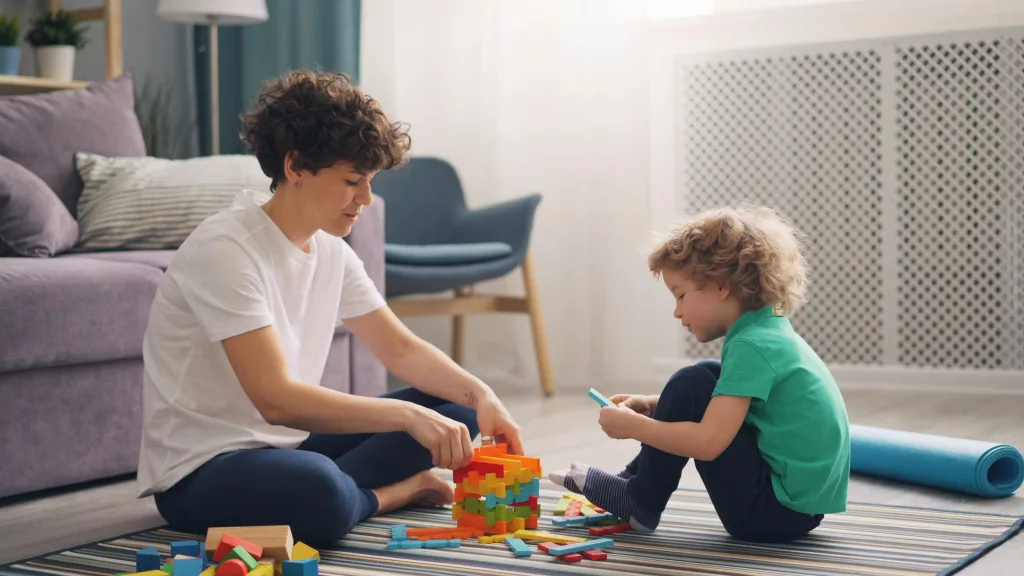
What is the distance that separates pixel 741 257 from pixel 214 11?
2.50m

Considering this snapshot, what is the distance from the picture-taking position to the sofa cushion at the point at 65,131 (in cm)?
277

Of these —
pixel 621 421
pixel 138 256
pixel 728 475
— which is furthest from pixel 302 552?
pixel 138 256

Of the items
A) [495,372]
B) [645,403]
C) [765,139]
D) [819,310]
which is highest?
[765,139]

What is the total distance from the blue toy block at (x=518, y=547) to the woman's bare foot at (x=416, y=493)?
0.27 meters

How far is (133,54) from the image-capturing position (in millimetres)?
4219

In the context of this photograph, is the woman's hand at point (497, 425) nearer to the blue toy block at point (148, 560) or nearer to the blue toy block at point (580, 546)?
the blue toy block at point (580, 546)

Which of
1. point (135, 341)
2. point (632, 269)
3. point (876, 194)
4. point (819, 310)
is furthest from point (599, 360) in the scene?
point (135, 341)

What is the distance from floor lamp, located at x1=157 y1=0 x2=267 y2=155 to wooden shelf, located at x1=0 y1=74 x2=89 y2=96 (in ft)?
1.51

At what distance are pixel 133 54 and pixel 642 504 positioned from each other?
10.1ft

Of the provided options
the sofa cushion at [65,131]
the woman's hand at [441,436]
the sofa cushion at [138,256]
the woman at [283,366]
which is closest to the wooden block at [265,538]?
the woman at [283,366]

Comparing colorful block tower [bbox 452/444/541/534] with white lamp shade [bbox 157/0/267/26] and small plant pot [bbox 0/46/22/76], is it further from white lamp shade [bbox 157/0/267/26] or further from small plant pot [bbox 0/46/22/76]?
white lamp shade [bbox 157/0/267/26]

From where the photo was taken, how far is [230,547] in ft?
5.08

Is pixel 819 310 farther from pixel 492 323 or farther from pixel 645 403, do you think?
pixel 645 403

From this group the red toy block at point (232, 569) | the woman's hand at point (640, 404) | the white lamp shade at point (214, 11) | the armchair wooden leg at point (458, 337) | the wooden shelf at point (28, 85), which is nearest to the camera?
the red toy block at point (232, 569)
